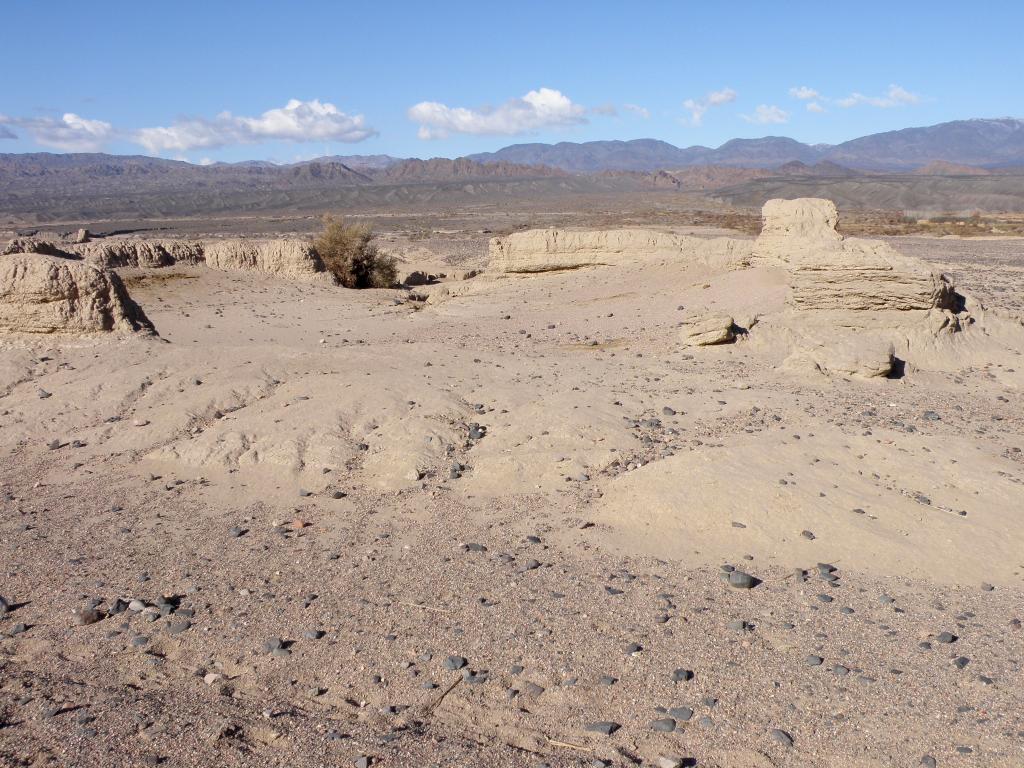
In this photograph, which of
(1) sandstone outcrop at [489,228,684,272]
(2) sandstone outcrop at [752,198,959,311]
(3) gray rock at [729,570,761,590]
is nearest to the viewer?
(3) gray rock at [729,570,761,590]

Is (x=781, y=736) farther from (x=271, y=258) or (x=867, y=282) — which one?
(x=271, y=258)

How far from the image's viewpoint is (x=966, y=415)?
798cm

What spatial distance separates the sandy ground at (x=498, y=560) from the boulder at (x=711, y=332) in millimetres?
403

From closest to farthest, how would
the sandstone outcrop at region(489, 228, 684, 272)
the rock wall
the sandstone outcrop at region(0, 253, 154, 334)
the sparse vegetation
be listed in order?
the sandstone outcrop at region(0, 253, 154, 334), the sandstone outcrop at region(489, 228, 684, 272), the rock wall, the sparse vegetation

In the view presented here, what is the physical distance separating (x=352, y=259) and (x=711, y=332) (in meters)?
12.3

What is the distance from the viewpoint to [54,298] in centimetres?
919

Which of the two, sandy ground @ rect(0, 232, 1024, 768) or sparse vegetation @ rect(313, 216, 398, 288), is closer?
sandy ground @ rect(0, 232, 1024, 768)

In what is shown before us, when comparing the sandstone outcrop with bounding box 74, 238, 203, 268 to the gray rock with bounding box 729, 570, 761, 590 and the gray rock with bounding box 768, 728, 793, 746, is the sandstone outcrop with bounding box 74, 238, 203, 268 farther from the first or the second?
the gray rock with bounding box 768, 728, 793, 746

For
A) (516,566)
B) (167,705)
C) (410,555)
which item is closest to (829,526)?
(516,566)

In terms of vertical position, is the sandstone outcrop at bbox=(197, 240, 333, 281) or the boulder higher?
the sandstone outcrop at bbox=(197, 240, 333, 281)

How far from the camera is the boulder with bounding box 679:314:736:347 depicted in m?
10.2

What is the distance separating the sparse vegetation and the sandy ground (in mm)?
11288

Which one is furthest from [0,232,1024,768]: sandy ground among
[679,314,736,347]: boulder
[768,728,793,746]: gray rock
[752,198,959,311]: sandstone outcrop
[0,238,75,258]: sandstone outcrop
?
[0,238,75,258]: sandstone outcrop

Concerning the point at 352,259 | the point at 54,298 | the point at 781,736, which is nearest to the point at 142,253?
the point at 352,259
